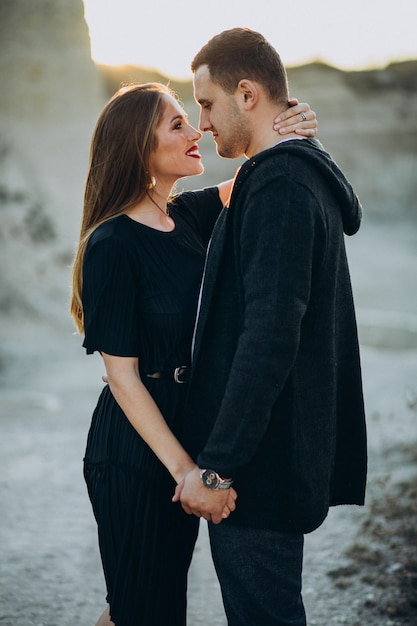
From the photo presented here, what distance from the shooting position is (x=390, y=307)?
47.0 ft

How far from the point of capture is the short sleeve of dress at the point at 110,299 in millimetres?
2076

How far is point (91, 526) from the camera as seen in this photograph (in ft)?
14.6

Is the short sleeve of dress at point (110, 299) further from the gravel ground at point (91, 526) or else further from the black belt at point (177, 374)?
the gravel ground at point (91, 526)

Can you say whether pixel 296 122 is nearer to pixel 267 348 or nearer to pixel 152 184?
pixel 152 184

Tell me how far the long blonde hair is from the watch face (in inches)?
29.1

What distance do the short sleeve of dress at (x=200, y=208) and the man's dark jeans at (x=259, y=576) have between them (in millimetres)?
1078

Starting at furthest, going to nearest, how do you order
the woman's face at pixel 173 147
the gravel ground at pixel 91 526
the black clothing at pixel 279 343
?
the gravel ground at pixel 91 526 < the woman's face at pixel 173 147 < the black clothing at pixel 279 343

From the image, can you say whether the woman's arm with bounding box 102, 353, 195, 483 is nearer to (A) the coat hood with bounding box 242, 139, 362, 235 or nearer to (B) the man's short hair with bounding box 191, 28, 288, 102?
(A) the coat hood with bounding box 242, 139, 362, 235

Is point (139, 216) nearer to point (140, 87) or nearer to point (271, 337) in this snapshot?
point (140, 87)

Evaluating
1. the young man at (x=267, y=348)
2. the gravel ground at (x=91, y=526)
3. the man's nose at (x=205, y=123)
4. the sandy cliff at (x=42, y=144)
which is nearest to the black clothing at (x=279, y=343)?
the young man at (x=267, y=348)

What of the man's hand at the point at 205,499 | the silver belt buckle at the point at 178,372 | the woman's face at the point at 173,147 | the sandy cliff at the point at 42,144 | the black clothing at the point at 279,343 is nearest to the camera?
the black clothing at the point at 279,343

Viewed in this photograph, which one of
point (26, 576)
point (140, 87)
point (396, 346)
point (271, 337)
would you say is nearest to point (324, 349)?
point (271, 337)

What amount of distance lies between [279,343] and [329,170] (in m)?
0.47

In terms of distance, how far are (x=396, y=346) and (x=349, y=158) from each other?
16.6 m
